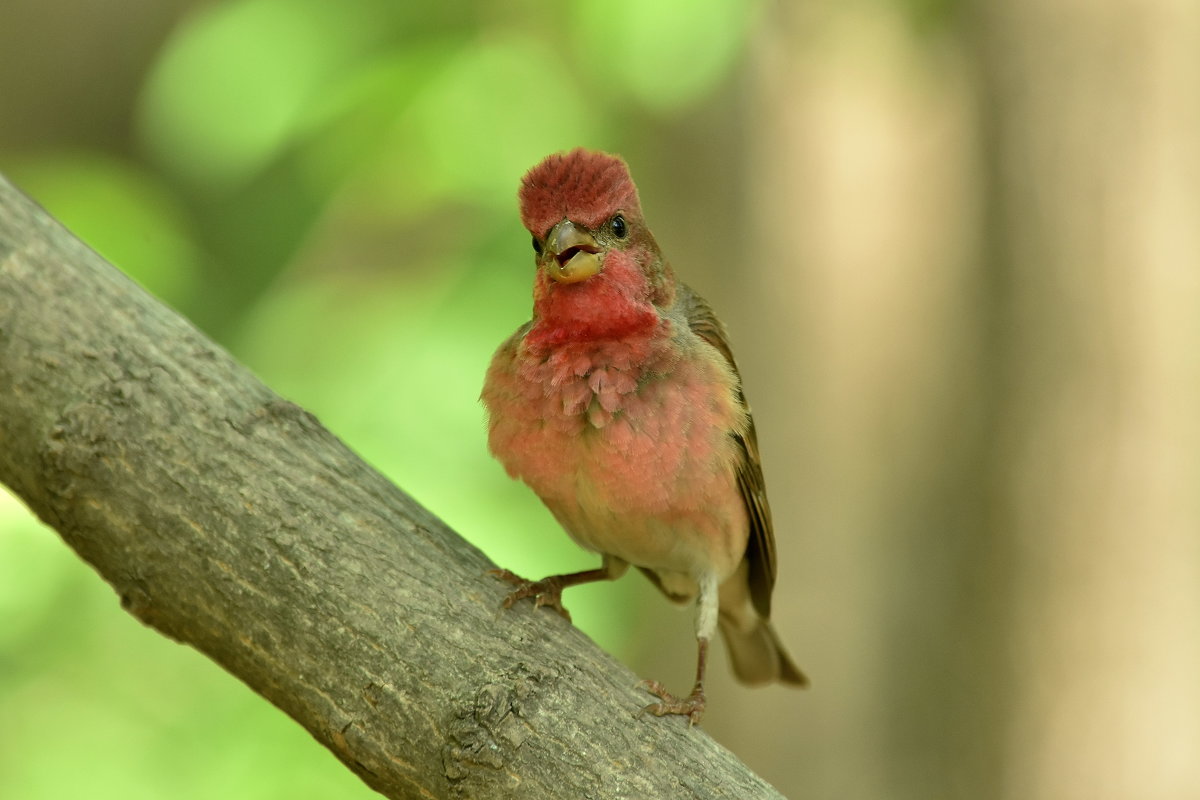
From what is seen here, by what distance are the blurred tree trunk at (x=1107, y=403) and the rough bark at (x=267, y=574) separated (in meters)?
3.84

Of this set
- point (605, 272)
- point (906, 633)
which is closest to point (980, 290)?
point (906, 633)

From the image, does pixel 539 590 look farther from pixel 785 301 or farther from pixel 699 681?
pixel 785 301

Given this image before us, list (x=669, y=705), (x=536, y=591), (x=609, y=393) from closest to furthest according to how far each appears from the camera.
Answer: (x=669, y=705)
(x=536, y=591)
(x=609, y=393)

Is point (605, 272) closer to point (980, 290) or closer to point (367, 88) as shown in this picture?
point (367, 88)

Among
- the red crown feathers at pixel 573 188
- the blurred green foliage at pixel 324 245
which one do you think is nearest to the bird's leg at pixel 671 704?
the blurred green foliage at pixel 324 245

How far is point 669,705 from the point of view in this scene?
3254 millimetres

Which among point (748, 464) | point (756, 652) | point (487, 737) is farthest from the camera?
point (756, 652)

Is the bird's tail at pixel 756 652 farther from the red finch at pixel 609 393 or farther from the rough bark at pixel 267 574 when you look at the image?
the rough bark at pixel 267 574

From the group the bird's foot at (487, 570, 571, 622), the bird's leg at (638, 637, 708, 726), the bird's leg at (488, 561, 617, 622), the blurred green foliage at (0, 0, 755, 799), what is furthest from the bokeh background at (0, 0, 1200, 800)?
the bird's leg at (638, 637, 708, 726)

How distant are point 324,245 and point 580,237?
1563 mm

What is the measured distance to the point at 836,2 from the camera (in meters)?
6.55

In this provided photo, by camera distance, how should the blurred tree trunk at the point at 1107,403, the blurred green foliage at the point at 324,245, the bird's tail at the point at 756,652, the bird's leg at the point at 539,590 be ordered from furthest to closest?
1. the blurred tree trunk at the point at 1107,403
2. the bird's tail at the point at 756,652
3. the blurred green foliage at the point at 324,245
4. the bird's leg at the point at 539,590

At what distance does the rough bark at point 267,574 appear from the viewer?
2.99 m

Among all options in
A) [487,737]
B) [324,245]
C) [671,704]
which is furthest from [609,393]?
[324,245]
